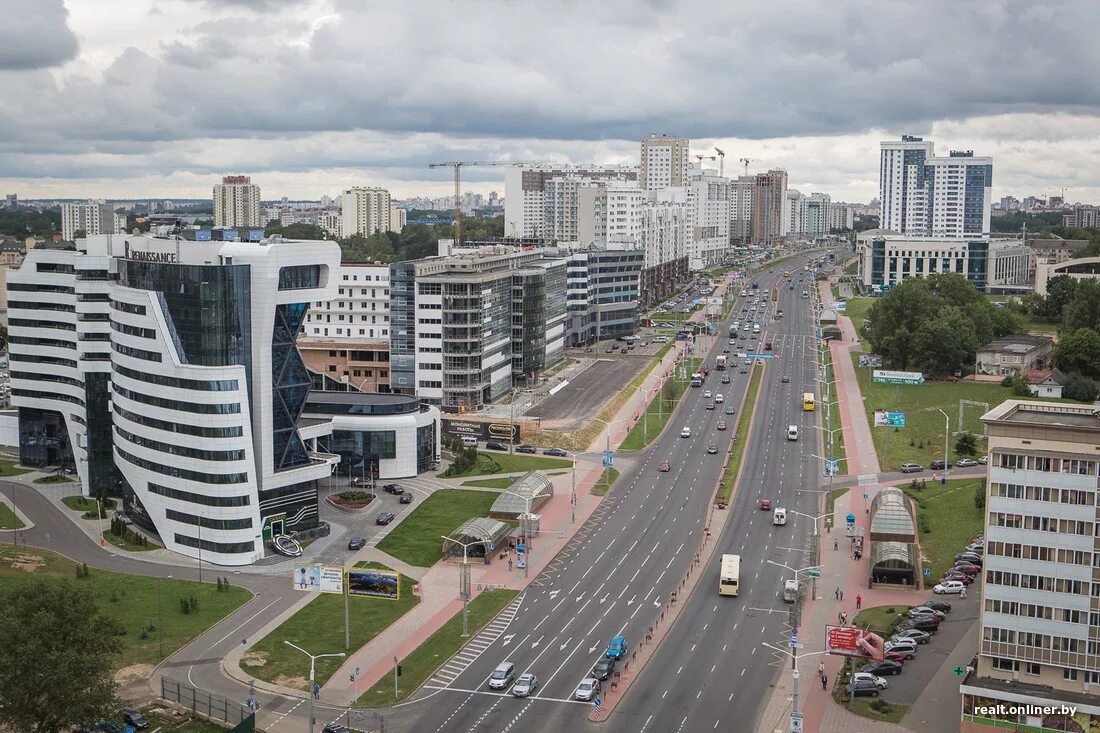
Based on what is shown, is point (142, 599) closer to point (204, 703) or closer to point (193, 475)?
point (193, 475)

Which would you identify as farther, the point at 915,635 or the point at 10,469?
the point at 10,469

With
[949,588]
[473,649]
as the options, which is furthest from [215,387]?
[949,588]

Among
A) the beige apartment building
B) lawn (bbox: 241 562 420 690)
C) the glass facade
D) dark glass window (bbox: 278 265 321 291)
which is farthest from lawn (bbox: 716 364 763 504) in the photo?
the beige apartment building

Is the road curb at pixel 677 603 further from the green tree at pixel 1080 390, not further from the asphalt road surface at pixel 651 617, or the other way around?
the green tree at pixel 1080 390

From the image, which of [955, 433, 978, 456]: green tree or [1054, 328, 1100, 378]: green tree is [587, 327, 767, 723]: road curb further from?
[1054, 328, 1100, 378]: green tree

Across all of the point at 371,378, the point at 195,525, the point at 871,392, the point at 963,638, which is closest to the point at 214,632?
the point at 195,525

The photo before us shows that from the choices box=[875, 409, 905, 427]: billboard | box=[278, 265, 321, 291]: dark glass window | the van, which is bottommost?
the van
